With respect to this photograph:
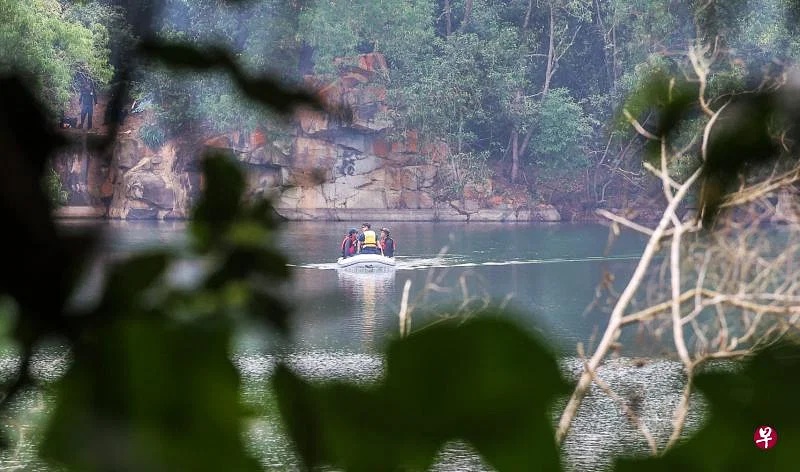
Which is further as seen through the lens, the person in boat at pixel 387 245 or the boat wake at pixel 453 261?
the boat wake at pixel 453 261

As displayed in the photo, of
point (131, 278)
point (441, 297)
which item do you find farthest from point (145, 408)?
point (441, 297)

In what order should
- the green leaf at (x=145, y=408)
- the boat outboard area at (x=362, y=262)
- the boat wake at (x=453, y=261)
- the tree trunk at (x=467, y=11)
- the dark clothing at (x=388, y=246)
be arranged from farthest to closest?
1. the boat wake at (x=453, y=261)
2. the dark clothing at (x=388, y=246)
3. the boat outboard area at (x=362, y=262)
4. the tree trunk at (x=467, y=11)
5. the green leaf at (x=145, y=408)

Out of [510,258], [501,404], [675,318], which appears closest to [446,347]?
[501,404]

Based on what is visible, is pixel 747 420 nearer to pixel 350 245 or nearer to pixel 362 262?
pixel 362 262

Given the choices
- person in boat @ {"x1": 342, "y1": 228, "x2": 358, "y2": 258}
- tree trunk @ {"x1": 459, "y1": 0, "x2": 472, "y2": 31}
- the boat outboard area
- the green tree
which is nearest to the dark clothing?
the boat outboard area

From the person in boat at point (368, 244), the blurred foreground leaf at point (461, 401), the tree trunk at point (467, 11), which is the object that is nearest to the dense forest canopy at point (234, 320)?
the blurred foreground leaf at point (461, 401)

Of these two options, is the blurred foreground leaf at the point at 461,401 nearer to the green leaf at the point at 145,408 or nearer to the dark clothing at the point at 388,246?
the green leaf at the point at 145,408

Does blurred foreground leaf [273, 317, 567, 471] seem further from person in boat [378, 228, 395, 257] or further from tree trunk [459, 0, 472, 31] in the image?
person in boat [378, 228, 395, 257]

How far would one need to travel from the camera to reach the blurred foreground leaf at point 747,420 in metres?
0.12

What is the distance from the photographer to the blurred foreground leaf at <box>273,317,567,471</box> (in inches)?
3.8

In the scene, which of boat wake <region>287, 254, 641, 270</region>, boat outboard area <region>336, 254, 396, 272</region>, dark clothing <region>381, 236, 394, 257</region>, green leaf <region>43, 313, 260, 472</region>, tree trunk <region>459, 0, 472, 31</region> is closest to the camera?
green leaf <region>43, 313, 260, 472</region>

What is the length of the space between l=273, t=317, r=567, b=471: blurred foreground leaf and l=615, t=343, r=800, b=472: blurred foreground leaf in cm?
1

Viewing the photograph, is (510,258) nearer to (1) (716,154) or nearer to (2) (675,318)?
(2) (675,318)

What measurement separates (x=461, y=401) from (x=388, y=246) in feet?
33.9
